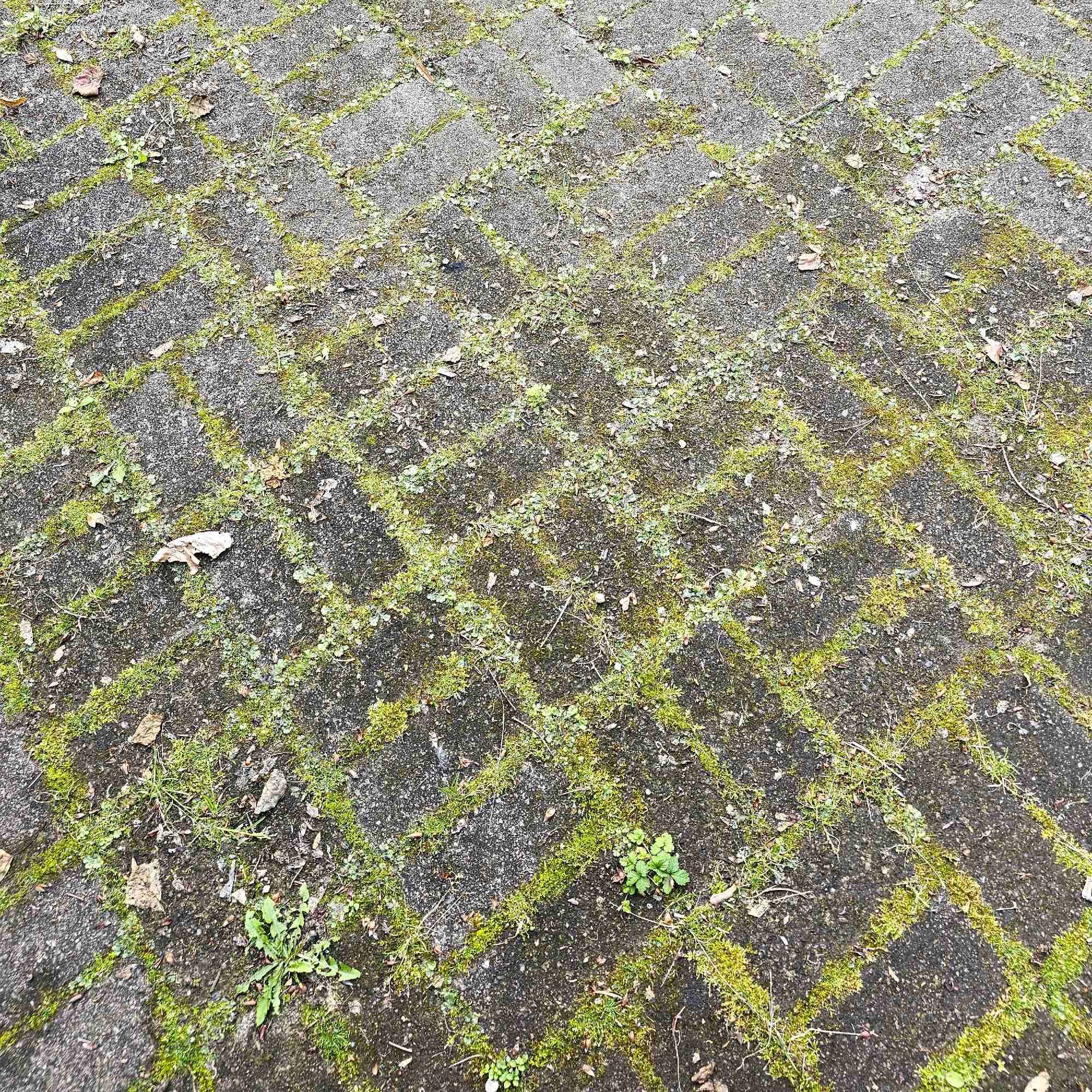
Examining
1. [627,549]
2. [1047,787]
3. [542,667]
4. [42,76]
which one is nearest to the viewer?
[1047,787]

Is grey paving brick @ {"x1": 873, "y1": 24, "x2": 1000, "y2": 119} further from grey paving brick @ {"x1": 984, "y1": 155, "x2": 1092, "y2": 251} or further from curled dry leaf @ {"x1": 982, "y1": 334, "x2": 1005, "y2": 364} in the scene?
curled dry leaf @ {"x1": 982, "y1": 334, "x2": 1005, "y2": 364}

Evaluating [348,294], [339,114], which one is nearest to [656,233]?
[348,294]

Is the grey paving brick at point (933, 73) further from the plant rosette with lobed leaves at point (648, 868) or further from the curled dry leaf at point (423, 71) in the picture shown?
the plant rosette with lobed leaves at point (648, 868)

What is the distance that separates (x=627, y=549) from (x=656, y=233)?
1.30m

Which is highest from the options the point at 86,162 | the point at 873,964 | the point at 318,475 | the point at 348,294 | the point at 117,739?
the point at 86,162

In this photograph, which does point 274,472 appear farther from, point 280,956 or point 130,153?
point 130,153

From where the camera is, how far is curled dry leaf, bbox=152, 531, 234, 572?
8.32ft

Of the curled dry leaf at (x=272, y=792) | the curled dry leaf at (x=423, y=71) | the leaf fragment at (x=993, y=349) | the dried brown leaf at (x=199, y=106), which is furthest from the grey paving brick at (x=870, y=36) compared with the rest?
the curled dry leaf at (x=272, y=792)

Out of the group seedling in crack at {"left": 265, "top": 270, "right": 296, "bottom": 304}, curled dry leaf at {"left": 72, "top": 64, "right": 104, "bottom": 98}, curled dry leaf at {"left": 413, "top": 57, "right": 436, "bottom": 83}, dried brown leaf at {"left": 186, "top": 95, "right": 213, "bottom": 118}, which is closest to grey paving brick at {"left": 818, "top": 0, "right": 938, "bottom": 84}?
curled dry leaf at {"left": 413, "top": 57, "right": 436, "bottom": 83}

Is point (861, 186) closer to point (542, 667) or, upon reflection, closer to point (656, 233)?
point (656, 233)

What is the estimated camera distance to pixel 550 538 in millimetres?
2562

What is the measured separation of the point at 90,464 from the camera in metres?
2.68

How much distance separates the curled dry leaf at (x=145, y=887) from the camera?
2.11m

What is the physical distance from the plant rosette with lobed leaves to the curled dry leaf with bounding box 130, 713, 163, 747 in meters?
1.28
